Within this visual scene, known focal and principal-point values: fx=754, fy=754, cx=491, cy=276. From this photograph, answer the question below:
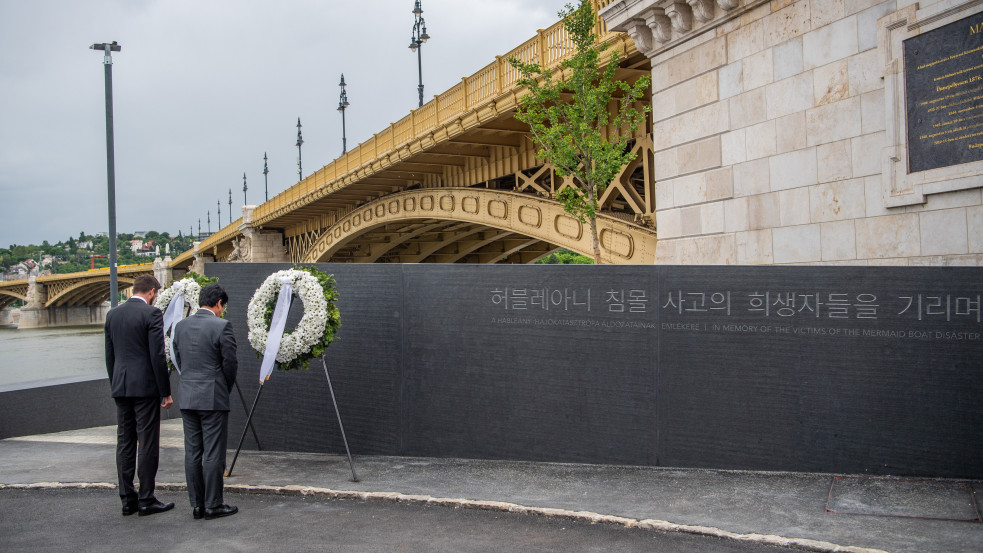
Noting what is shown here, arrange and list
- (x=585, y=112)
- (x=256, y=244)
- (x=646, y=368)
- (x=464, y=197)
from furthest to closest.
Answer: (x=256, y=244) → (x=464, y=197) → (x=585, y=112) → (x=646, y=368)

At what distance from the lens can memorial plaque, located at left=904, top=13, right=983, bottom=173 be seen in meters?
8.07

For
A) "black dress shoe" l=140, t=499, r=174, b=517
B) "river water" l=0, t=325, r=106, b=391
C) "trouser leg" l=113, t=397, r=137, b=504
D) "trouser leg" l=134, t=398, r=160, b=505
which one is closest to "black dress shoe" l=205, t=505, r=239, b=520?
"black dress shoe" l=140, t=499, r=174, b=517

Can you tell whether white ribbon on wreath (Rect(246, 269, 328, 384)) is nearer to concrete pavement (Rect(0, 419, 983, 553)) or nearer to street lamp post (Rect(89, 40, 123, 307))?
concrete pavement (Rect(0, 419, 983, 553))

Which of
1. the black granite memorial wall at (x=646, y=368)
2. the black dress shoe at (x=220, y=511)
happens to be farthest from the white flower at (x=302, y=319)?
the black dress shoe at (x=220, y=511)

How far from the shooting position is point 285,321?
7.26 m

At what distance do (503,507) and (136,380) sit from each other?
3.32 m

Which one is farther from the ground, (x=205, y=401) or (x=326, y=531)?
(x=205, y=401)

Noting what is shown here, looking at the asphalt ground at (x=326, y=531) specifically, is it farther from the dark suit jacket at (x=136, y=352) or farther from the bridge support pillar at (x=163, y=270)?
the bridge support pillar at (x=163, y=270)

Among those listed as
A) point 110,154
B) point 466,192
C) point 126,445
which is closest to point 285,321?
point 126,445

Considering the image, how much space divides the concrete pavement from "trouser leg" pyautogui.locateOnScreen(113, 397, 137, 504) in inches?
19.7

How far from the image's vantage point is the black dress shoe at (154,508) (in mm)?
6316

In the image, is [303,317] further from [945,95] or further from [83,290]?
[83,290]

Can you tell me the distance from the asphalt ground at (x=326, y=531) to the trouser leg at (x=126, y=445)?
30 cm

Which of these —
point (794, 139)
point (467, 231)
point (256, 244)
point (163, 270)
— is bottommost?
point (163, 270)
